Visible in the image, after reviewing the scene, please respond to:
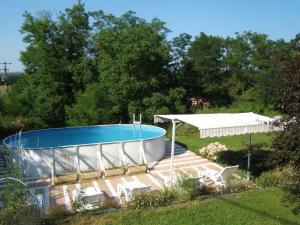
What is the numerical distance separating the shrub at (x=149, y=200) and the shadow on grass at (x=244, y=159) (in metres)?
5.76

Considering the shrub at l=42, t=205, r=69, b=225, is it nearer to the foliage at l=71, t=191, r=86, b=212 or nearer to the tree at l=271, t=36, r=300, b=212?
the foliage at l=71, t=191, r=86, b=212

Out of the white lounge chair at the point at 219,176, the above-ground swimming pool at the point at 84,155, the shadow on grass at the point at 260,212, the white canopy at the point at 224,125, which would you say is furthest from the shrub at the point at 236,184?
the above-ground swimming pool at the point at 84,155

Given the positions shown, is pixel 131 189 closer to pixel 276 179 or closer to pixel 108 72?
pixel 276 179

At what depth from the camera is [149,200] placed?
11.5 meters

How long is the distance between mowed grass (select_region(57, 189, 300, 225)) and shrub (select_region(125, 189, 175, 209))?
0.40 m

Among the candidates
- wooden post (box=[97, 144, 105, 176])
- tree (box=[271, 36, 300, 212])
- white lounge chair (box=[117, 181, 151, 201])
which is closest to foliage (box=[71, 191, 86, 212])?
white lounge chair (box=[117, 181, 151, 201])

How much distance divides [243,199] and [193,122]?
12.6 feet

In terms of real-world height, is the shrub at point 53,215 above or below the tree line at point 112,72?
below

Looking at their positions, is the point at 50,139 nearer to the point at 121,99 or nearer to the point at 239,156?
the point at 121,99

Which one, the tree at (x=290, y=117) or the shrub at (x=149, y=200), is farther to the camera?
the shrub at (x=149, y=200)

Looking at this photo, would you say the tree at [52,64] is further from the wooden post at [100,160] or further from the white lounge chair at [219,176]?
the white lounge chair at [219,176]

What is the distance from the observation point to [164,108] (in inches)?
1185

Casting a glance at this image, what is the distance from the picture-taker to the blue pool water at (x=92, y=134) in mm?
24569

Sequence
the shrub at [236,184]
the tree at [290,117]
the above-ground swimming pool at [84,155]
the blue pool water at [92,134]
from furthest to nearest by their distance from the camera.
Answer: the blue pool water at [92,134] → the above-ground swimming pool at [84,155] → the shrub at [236,184] → the tree at [290,117]
